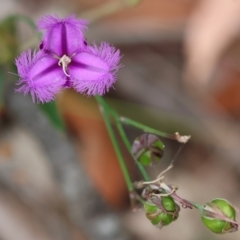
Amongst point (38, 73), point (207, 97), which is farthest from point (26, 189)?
point (38, 73)

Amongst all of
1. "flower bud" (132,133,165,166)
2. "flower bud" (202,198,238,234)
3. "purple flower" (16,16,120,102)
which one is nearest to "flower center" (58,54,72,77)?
"purple flower" (16,16,120,102)

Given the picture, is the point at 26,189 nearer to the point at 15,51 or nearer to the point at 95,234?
the point at 95,234

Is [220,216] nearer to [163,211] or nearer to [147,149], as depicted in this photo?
[163,211]

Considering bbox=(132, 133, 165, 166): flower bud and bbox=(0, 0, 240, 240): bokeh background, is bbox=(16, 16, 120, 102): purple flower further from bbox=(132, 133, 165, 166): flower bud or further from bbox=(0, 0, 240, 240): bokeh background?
bbox=(0, 0, 240, 240): bokeh background

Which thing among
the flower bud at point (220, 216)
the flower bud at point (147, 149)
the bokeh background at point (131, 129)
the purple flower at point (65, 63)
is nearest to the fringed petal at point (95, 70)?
the purple flower at point (65, 63)

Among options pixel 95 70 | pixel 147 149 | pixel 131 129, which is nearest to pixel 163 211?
pixel 147 149

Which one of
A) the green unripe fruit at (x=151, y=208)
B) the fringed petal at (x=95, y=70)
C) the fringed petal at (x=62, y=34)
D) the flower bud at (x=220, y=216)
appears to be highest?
the fringed petal at (x=62, y=34)

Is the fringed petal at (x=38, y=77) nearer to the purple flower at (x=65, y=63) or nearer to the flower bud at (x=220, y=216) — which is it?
the purple flower at (x=65, y=63)
